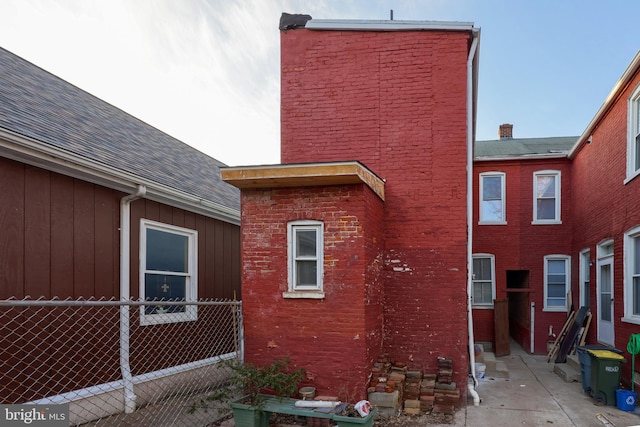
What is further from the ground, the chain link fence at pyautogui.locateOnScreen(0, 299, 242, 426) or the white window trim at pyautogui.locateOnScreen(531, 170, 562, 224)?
the white window trim at pyautogui.locateOnScreen(531, 170, 562, 224)

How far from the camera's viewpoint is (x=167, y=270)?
8.08m

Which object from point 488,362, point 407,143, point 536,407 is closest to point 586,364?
point 536,407

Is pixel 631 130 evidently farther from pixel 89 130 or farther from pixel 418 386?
pixel 89 130

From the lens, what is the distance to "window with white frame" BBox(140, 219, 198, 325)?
7461mm

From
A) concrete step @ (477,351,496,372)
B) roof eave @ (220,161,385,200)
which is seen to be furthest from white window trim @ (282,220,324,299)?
concrete step @ (477,351,496,372)

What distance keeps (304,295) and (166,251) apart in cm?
300

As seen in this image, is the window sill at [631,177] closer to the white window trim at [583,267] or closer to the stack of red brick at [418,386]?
the white window trim at [583,267]

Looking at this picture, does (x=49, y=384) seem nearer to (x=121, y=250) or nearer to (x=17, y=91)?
(x=121, y=250)

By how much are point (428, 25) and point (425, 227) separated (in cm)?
361

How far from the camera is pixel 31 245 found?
551cm

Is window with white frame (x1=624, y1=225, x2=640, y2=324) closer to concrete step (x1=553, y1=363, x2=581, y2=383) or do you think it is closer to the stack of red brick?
concrete step (x1=553, y1=363, x2=581, y2=383)

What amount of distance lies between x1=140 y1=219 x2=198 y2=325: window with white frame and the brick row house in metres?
1.81

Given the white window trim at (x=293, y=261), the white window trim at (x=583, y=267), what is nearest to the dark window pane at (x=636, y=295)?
the white window trim at (x=583, y=267)

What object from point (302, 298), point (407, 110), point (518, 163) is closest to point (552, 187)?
point (518, 163)
